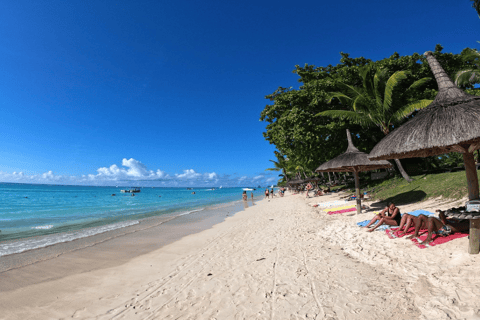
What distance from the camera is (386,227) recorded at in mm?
6246

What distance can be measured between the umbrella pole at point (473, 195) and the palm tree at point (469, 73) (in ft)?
53.1

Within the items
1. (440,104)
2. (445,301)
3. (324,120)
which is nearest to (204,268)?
(445,301)

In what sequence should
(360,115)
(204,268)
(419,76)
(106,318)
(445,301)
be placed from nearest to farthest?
(445,301), (106,318), (204,268), (360,115), (419,76)

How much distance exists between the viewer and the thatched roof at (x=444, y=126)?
152 inches

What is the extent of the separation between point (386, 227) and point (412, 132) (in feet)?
10.0

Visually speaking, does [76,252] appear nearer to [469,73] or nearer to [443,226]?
[443,226]

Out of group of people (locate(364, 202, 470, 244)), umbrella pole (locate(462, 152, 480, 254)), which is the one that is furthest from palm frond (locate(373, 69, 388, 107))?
umbrella pole (locate(462, 152, 480, 254))

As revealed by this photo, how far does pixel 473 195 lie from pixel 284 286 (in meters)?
4.01

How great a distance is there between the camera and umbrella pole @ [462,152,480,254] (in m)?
3.70

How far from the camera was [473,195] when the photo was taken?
4133 mm

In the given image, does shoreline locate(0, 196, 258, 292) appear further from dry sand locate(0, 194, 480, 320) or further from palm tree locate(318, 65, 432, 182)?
palm tree locate(318, 65, 432, 182)

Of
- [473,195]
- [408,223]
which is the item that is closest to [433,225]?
[408,223]

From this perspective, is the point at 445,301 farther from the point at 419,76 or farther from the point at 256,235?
the point at 419,76

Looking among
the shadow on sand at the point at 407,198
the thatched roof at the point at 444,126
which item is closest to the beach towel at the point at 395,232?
the thatched roof at the point at 444,126
